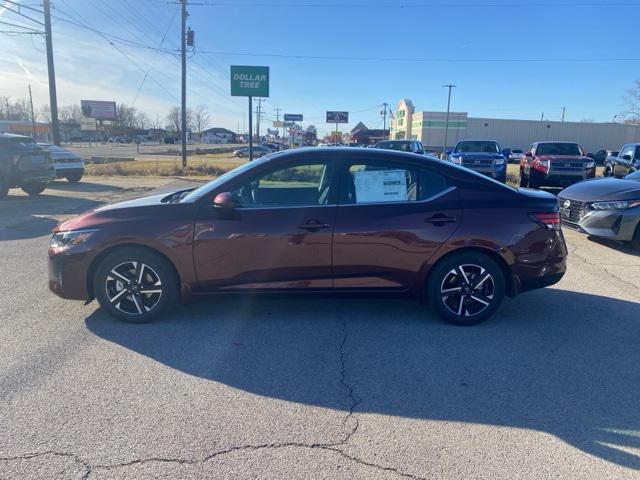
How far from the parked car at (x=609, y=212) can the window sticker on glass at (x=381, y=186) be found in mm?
3931

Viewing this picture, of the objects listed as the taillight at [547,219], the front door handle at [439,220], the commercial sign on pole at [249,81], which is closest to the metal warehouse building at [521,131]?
the commercial sign on pole at [249,81]

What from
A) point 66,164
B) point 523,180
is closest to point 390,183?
point 523,180

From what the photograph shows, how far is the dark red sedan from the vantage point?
160 inches

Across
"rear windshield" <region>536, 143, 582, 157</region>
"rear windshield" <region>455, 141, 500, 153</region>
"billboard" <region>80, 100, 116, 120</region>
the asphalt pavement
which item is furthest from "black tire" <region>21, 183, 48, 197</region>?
"billboard" <region>80, 100, 116, 120</region>

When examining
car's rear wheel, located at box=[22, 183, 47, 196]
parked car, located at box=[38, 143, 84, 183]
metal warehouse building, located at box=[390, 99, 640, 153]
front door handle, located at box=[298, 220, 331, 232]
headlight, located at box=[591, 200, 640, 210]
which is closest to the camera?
front door handle, located at box=[298, 220, 331, 232]

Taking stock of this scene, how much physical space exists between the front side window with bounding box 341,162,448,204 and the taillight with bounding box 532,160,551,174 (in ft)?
40.9

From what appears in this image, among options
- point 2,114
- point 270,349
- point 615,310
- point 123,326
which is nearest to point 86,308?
point 123,326

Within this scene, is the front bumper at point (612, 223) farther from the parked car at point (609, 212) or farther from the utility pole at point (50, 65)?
the utility pole at point (50, 65)

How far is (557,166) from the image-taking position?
14758 mm

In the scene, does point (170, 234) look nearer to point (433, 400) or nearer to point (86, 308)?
point (86, 308)

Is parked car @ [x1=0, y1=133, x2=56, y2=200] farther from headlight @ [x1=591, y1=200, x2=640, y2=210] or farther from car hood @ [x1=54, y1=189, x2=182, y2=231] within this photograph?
headlight @ [x1=591, y1=200, x2=640, y2=210]

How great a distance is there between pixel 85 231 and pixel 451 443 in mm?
3498

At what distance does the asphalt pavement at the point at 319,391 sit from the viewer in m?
2.48

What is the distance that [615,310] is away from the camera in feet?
15.7
